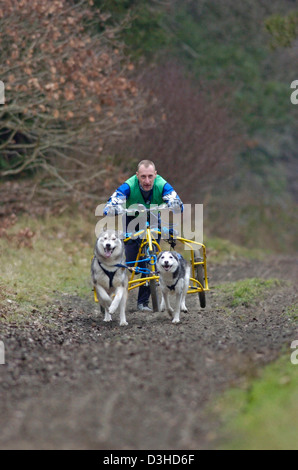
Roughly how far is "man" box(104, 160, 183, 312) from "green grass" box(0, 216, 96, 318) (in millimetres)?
1459

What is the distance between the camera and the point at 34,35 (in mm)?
16141

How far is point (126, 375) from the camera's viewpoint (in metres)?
6.52

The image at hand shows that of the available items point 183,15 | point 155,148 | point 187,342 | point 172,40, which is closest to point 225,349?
point 187,342

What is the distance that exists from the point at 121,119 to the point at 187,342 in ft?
39.0

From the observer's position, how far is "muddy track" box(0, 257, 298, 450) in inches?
207

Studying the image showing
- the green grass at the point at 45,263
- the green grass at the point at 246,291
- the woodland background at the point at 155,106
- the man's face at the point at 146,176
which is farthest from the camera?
the woodland background at the point at 155,106

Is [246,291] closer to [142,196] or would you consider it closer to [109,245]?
[142,196]

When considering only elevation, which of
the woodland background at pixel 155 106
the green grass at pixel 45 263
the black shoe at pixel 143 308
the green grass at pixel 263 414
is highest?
the woodland background at pixel 155 106

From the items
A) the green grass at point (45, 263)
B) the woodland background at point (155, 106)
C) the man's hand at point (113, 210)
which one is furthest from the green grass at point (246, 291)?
the woodland background at point (155, 106)

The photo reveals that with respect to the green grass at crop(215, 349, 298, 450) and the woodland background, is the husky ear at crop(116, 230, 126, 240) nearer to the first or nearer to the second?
the green grass at crop(215, 349, 298, 450)

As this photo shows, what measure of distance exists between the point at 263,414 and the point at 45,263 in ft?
34.0

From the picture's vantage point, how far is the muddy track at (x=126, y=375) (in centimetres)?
527

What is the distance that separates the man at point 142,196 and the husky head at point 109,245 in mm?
330

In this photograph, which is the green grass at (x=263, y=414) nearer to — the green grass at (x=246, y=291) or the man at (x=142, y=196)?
the man at (x=142, y=196)
